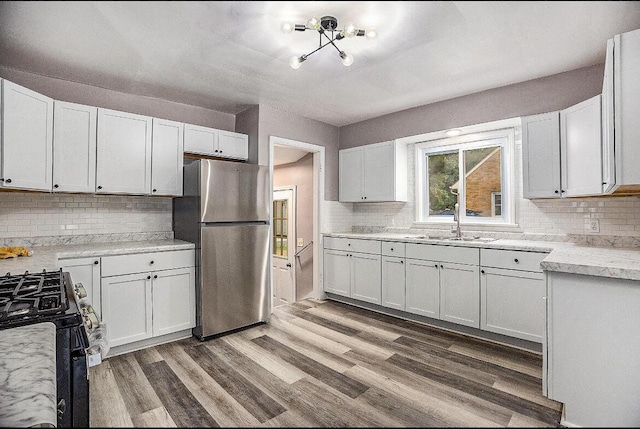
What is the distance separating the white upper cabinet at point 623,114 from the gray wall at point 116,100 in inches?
131

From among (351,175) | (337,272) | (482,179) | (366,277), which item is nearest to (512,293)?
(482,179)

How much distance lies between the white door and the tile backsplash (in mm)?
2239

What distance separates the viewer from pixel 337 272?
13.3ft

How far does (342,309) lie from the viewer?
3.80 m

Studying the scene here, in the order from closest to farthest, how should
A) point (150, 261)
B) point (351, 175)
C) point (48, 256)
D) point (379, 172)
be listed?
point (150, 261) < point (48, 256) < point (379, 172) < point (351, 175)

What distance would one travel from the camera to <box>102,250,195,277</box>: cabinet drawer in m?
1.85

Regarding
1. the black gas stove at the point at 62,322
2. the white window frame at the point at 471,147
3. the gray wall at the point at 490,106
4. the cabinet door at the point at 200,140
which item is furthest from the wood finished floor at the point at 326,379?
the gray wall at the point at 490,106

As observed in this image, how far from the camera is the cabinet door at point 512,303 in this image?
253 cm

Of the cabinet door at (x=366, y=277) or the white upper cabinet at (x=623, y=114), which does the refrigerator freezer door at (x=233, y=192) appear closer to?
the cabinet door at (x=366, y=277)

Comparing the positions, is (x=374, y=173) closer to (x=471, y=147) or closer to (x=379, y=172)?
(x=379, y=172)

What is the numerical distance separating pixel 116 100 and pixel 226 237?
1.59 meters

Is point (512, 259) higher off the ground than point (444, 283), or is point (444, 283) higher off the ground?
point (512, 259)

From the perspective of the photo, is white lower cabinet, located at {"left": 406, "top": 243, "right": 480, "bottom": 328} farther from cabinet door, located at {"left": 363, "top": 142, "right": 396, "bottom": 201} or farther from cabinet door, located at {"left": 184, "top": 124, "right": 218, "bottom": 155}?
cabinet door, located at {"left": 184, "top": 124, "right": 218, "bottom": 155}

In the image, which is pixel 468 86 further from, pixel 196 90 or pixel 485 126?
pixel 196 90
